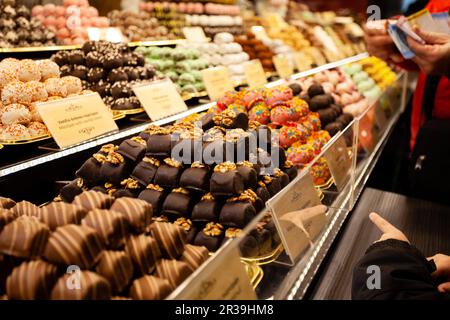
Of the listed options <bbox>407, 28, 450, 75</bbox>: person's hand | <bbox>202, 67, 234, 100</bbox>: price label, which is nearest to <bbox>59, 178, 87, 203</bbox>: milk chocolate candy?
<bbox>202, 67, 234, 100</bbox>: price label

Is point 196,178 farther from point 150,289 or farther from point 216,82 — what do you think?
point 216,82

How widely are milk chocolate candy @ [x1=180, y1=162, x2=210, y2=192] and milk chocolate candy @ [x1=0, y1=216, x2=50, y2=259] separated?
0.55 metres

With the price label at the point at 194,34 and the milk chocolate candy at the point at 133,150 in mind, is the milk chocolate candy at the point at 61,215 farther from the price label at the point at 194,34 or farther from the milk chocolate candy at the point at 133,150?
the price label at the point at 194,34

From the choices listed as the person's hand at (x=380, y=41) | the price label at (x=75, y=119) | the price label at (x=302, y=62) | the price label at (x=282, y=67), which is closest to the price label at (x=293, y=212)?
the price label at (x=75, y=119)

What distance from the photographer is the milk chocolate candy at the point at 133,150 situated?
1.54 metres

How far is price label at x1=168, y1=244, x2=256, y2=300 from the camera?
86cm

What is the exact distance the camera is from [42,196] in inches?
70.9

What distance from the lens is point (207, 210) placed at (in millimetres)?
1408

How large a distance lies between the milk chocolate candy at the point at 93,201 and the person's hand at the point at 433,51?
1728 millimetres

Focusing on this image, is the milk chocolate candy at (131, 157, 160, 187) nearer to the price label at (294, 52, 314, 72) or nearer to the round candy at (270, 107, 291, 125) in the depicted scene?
the round candy at (270, 107, 291, 125)

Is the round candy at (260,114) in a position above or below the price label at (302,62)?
below

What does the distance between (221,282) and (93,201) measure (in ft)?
1.32

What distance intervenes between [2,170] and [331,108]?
1.93 metres

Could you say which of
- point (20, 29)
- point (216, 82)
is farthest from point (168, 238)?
point (20, 29)
